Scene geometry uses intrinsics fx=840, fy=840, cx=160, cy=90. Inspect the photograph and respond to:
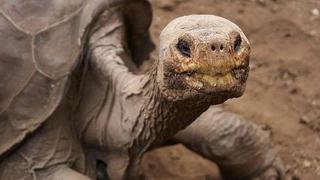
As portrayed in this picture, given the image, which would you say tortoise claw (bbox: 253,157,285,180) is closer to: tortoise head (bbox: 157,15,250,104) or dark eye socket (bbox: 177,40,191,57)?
tortoise head (bbox: 157,15,250,104)

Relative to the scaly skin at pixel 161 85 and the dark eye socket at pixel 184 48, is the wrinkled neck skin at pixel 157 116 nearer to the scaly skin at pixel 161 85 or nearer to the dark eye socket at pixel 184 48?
the scaly skin at pixel 161 85

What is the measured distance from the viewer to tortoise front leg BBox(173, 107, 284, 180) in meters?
3.48

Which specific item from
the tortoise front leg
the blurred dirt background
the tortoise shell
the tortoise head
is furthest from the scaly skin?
the blurred dirt background

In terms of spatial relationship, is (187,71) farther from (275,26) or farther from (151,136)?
(275,26)

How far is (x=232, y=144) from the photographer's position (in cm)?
348

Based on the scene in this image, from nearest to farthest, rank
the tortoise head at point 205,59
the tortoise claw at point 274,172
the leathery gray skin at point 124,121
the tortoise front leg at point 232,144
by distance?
the tortoise head at point 205,59, the leathery gray skin at point 124,121, the tortoise front leg at point 232,144, the tortoise claw at point 274,172

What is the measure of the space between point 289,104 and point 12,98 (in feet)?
5.33

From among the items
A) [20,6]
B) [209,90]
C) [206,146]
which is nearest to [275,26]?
[206,146]

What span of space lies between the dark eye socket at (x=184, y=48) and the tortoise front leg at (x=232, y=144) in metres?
1.02

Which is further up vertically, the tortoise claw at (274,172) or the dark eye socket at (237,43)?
the dark eye socket at (237,43)

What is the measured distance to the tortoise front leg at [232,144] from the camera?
3.48 meters

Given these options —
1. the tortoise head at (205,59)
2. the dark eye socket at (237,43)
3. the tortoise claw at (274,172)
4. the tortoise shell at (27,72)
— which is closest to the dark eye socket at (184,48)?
the tortoise head at (205,59)

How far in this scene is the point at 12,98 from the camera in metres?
3.22

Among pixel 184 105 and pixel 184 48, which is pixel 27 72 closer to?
pixel 184 105
